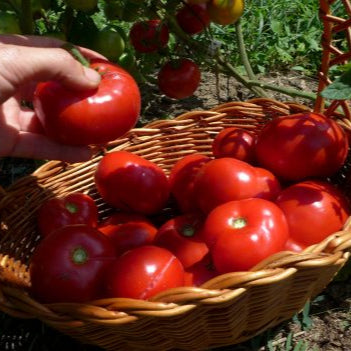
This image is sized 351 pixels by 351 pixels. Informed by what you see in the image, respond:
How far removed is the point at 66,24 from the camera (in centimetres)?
168

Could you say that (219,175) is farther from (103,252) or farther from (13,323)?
(13,323)

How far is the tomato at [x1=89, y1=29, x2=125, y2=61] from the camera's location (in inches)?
66.0

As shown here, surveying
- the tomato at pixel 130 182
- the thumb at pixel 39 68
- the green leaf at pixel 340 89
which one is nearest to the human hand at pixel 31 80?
the thumb at pixel 39 68

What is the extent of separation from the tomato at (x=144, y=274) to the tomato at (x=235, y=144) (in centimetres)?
44

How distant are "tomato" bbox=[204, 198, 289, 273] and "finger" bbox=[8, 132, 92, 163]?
1.23 ft

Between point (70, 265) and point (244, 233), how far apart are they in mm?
379

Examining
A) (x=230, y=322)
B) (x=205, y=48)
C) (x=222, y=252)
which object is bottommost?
(x=230, y=322)

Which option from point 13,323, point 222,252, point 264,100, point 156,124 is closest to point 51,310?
point 222,252

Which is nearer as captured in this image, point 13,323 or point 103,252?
point 103,252

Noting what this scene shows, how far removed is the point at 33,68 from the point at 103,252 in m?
0.45

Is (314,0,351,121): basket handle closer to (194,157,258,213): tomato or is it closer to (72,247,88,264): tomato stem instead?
(194,157,258,213): tomato

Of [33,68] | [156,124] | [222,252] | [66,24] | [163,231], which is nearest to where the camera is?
[33,68]

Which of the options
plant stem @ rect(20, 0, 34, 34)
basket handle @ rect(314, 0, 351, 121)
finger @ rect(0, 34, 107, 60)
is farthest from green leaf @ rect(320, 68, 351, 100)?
plant stem @ rect(20, 0, 34, 34)

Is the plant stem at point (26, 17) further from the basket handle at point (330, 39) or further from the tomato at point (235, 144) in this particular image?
the basket handle at point (330, 39)
